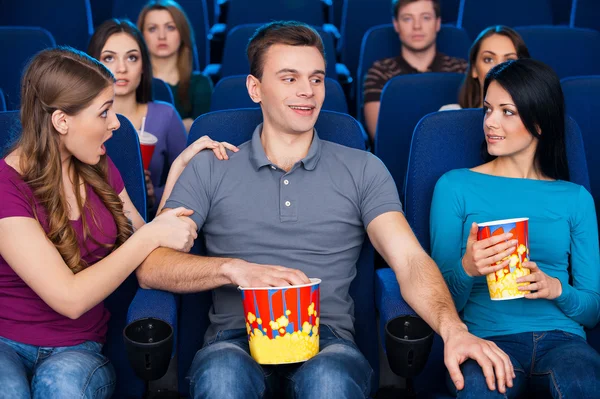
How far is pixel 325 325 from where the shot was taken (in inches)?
70.6

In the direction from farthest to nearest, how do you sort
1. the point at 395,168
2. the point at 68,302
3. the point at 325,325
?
1. the point at 395,168
2. the point at 325,325
3. the point at 68,302

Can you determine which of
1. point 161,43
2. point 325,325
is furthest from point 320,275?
point 161,43

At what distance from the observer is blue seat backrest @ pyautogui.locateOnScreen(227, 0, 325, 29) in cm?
374

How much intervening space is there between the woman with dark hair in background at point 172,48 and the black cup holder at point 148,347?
1.84m

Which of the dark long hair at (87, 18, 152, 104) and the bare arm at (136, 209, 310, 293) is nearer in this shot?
the bare arm at (136, 209, 310, 293)

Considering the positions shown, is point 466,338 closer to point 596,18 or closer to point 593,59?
point 593,59

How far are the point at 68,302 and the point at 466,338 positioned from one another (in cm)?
77

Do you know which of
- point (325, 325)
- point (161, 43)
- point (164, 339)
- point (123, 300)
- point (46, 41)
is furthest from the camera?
point (161, 43)

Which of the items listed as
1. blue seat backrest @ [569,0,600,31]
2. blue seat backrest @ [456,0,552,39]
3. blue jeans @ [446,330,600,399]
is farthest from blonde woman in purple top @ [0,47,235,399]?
blue seat backrest @ [569,0,600,31]

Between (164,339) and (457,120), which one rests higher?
(457,120)

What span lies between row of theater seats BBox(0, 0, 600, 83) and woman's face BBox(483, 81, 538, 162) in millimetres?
1830

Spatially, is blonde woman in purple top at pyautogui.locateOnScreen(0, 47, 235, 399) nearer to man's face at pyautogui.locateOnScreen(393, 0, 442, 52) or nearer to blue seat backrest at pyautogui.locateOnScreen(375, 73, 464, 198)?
blue seat backrest at pyautogui.locateOnScreen(375, 73, 464, 198)

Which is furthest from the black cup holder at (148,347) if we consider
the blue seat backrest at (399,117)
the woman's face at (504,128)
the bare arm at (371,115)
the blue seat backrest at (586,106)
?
the bare arm at (371,115)

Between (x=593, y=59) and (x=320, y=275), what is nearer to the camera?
(x=320, y=275)
